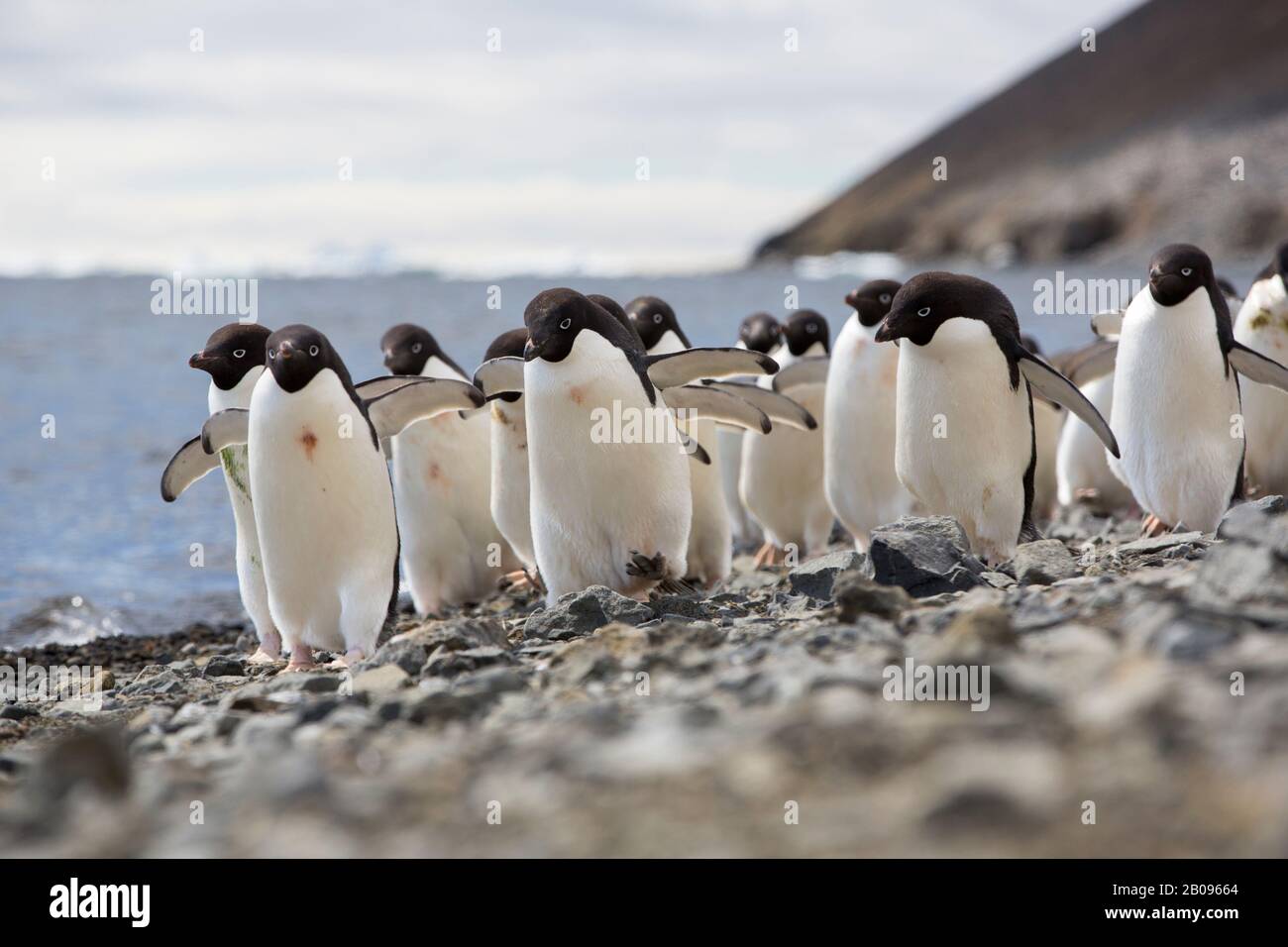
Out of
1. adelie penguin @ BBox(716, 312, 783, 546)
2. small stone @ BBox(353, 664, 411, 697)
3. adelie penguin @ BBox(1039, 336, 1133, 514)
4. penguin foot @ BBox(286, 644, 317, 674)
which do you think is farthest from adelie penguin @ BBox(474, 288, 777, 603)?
adelie penguin @ BBox(1039, 336, 1133, 514)

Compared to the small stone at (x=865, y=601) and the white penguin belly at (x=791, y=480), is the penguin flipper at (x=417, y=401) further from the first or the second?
the white penguin belly at (x=791, y=480)

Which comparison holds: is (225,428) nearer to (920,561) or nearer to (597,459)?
(597,459)

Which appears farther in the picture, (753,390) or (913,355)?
(753,390)

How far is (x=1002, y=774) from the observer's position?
2.63 metres

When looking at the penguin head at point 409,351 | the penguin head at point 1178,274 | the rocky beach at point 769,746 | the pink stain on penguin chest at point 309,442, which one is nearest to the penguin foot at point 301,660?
the pink stain on penguin chest at point 309,442

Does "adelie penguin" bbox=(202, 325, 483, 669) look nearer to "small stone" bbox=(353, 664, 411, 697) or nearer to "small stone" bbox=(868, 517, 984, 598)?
"small stone" bbox=(353, 664, 411, 697)

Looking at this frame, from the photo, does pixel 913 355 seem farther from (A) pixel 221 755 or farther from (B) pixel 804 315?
(A) pixel 221 755

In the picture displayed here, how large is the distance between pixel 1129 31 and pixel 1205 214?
122ft

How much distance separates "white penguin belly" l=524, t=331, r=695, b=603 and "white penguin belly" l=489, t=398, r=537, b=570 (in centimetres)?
101

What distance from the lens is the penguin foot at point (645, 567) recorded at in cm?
618

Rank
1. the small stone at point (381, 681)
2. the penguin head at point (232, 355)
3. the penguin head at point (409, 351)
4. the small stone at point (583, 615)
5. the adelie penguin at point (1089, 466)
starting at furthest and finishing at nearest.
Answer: the adelie penguin at point (1089, 466) < the penguin head at point (409, 351) < the penguin head at point (232, 355) < the small stone at point (583, 615) < the small stone at point (381, 681)

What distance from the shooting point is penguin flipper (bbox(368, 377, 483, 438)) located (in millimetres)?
6336

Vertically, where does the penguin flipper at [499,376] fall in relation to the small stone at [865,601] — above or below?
above
